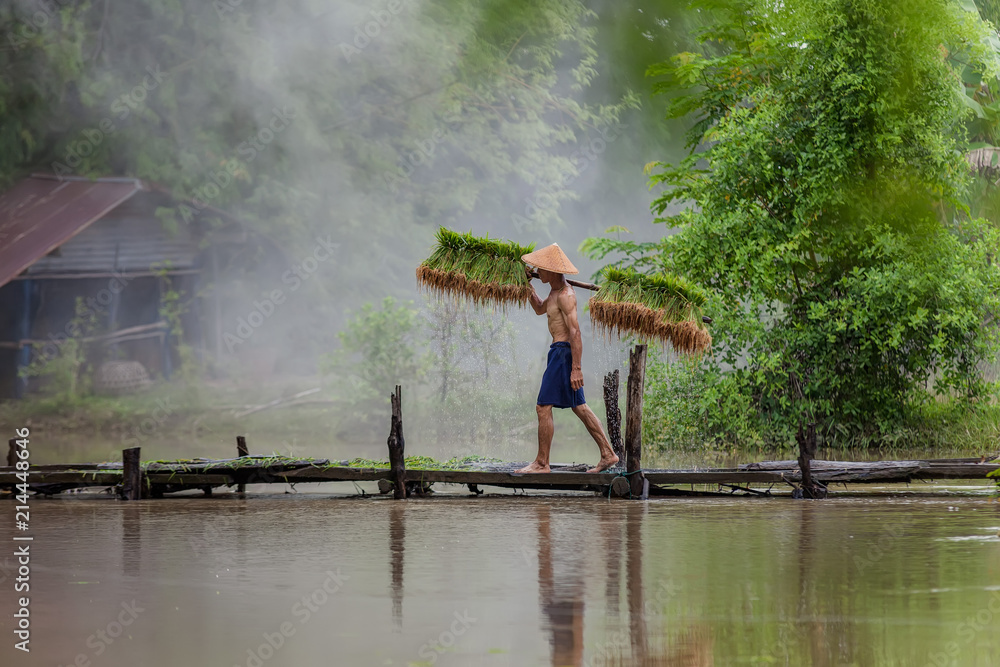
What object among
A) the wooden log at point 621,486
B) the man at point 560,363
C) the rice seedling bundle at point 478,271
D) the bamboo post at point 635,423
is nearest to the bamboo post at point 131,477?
the rice seedling bundle at point 478,271

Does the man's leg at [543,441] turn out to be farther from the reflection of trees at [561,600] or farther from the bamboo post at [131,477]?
the bamboo post at [131,477]

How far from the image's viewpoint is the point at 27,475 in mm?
10789

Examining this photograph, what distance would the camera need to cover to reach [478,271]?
10.3 metres

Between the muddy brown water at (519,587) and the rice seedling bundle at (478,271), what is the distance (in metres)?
2.10

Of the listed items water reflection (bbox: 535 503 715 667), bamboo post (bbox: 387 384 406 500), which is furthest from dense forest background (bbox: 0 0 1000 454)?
water reflection (bbox: 535 503 715 667)

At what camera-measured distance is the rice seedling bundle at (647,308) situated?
1030 cm

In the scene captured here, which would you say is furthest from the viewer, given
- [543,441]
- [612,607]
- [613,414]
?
[613,414]

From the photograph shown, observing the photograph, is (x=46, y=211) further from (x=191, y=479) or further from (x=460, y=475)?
(x=460, y=475)

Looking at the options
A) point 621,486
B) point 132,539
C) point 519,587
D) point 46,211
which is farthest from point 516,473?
point 46,211

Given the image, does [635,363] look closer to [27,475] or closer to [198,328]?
[27,475]

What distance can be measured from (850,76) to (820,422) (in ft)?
16.1

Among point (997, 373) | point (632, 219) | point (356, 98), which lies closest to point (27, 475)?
point (997, 373)

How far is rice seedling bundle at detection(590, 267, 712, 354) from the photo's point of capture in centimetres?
1030

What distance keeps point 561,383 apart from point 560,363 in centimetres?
19
